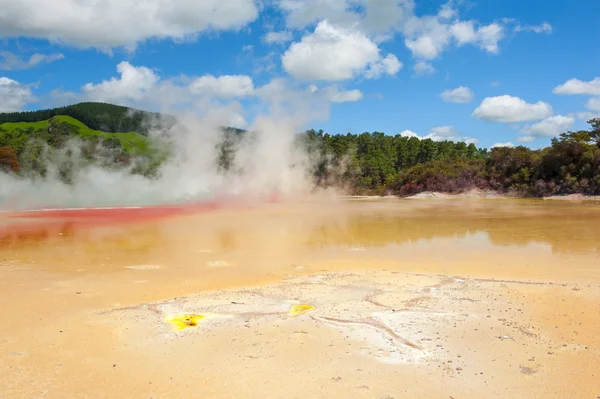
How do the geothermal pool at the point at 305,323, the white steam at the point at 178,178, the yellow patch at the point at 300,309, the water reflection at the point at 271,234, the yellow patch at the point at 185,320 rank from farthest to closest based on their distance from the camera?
1. the white steam at the point at 178,178
2. the water reflection at the point at 271,234
3. the yellow patch at the point at 300,309
4. the yellow patch at the point at 185,320
5. the geothermal pool at the point at 305,323

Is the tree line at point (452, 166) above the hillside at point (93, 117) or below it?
below

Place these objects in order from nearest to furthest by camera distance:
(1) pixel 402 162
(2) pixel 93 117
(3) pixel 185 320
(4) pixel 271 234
→ (3) pixel 185 320
(4) pixel 271 234
(1) pixel 402 162
(2) pixel 93 117

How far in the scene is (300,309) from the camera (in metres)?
7.16

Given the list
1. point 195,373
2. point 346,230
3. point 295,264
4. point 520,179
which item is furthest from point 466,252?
point 520,179

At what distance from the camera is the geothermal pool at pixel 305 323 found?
473 cm

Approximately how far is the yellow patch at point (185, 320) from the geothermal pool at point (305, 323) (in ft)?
0.10

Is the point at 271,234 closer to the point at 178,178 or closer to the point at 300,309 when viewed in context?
the point at 300,309

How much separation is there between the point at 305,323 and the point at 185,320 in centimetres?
176

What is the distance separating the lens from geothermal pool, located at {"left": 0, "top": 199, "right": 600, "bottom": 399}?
4730mm

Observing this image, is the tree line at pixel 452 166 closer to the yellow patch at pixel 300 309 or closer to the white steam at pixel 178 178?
the white steam at pixel 178 178

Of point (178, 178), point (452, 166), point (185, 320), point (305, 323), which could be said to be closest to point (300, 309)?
point (305, 323)

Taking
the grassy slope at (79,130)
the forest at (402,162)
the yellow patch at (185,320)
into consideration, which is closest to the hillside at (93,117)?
the grassy slope at (79,130)

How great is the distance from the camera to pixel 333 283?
8.93 meters

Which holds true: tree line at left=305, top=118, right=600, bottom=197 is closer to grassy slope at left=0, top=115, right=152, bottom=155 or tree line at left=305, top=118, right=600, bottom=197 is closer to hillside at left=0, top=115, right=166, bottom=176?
hillside at left=0, top=115, right=166, bottom=176
